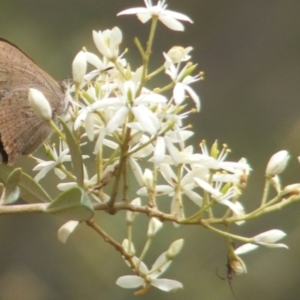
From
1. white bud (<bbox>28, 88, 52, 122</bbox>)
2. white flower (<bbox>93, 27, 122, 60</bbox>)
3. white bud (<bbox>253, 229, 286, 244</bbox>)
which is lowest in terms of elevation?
white bud (<bbox>253, 229, 286, 244</bbox>)

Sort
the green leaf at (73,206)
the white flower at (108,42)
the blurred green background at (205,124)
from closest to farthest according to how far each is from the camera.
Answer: the green leaf at (73,206)
the white flower at (108,42)
the blurred green background at (205,124)

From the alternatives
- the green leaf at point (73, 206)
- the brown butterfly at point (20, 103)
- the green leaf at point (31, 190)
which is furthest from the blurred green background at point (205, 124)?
the green leaf at point (73, 206)

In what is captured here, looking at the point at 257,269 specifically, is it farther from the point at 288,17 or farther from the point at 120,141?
the point at 120,141

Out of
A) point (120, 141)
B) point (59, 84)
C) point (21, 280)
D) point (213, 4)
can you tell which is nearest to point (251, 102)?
point (213, 4)

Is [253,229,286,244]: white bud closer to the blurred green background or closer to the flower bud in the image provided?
the flower bud

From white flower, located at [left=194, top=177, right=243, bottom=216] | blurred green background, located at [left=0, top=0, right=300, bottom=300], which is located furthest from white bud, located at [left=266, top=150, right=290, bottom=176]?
blurred green background, located at [left=0, top=0, right=300, bottom=300]

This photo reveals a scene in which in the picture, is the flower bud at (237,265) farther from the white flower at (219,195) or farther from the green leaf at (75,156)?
the green leaf at (75,156)
